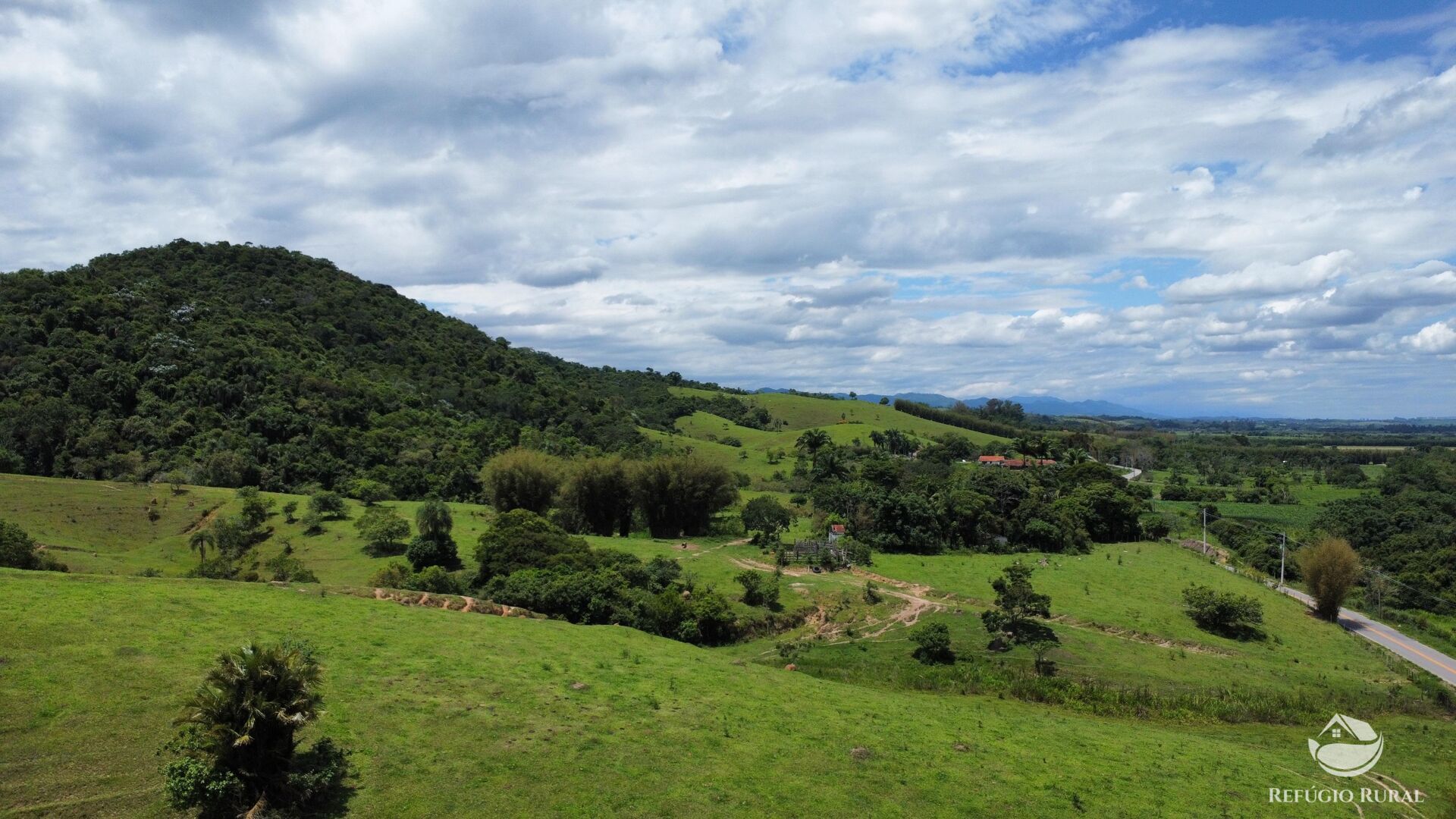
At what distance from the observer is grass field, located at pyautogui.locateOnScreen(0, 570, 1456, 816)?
16.8m

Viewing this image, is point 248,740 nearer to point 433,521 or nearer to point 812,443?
point 433,521

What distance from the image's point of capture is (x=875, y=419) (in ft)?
602

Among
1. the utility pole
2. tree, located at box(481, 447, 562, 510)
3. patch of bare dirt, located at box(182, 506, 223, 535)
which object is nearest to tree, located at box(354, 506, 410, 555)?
patch of bare dirt, located at box(182, 506, 223, 535)

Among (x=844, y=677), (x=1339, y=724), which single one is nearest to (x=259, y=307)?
(x=844, y=677)

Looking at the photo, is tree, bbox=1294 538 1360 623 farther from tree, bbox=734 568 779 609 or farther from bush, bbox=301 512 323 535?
bush, bbox=301 512 323 535

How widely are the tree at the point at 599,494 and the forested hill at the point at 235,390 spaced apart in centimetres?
1899

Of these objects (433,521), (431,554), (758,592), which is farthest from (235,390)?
(758,592)

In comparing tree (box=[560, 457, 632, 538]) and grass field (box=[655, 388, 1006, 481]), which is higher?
grass field (box=[655, 388, 1006, 481])

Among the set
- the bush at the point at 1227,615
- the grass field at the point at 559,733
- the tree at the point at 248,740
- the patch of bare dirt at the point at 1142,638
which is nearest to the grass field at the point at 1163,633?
the patch of bare dirt at the point at 1142,638

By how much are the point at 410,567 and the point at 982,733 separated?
33869 mm

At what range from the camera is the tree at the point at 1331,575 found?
158ft

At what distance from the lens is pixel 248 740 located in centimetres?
1433

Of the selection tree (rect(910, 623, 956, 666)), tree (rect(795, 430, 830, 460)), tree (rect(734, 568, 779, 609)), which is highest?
tree (rect(795, 430, 830, 460))

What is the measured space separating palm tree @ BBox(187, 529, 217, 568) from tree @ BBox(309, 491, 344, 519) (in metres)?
6.58
